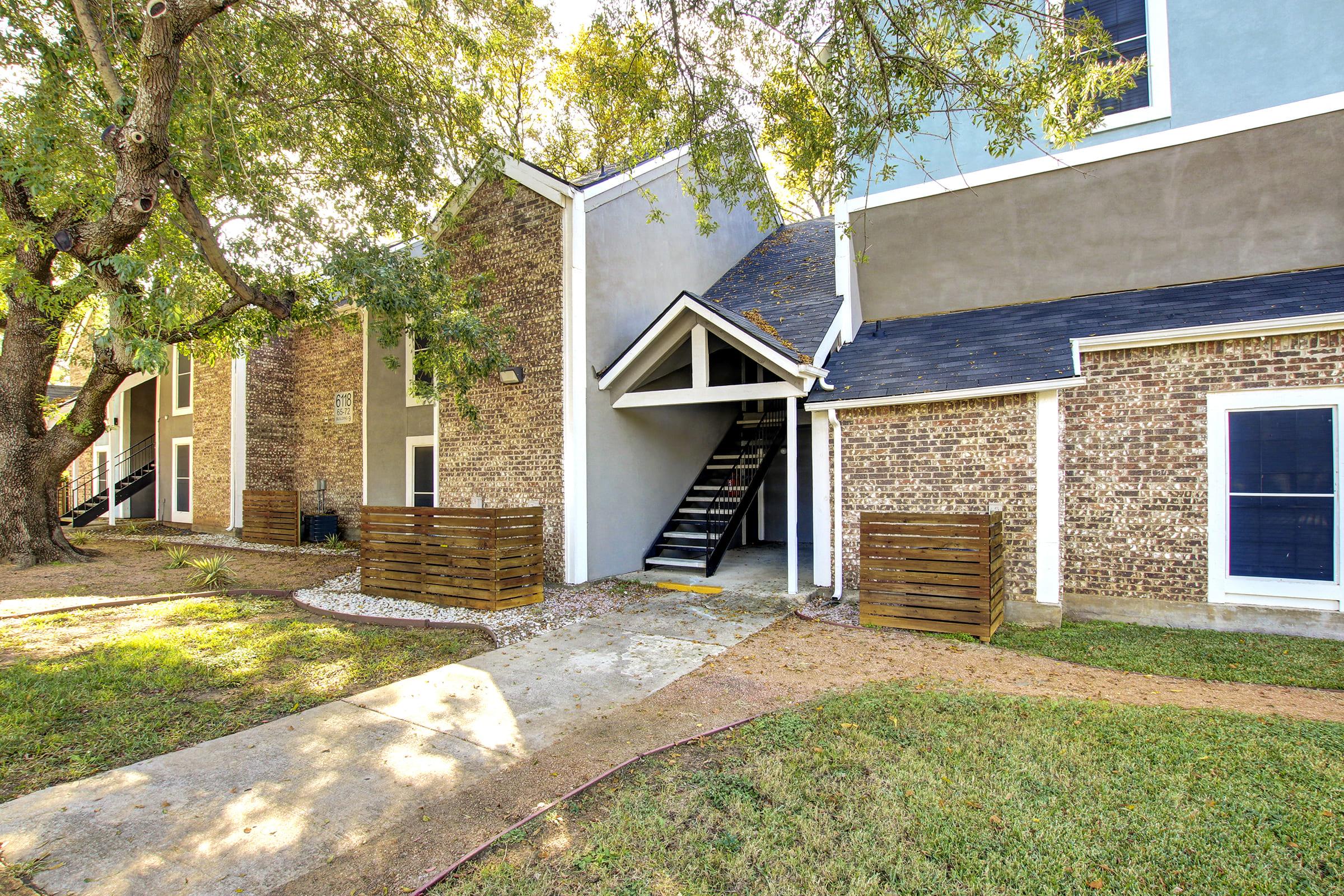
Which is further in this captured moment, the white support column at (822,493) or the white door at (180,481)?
the white door at (180,481)

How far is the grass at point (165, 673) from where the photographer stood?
13.5 ft

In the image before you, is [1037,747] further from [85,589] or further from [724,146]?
[85,589]

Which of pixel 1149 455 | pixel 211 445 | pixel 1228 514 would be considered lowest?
pixel 1228 514

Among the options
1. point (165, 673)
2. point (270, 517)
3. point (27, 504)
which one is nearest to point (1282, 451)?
point (165, 673)

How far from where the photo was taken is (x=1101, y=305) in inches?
322

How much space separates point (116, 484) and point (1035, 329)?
77.4ft

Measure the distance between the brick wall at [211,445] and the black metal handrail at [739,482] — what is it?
13.2m

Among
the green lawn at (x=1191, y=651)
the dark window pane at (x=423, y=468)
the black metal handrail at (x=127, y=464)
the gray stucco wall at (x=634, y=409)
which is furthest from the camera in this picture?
the black metal handrail at (x=127, y=464)

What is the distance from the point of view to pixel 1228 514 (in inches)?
266

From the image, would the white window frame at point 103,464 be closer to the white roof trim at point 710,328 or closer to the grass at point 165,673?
the grass at point 165,673

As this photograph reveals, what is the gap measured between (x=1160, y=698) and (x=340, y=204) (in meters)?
11.9

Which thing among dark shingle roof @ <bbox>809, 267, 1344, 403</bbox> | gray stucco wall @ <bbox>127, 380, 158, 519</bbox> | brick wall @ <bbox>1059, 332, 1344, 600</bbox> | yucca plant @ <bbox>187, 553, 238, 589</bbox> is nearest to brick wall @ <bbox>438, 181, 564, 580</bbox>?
yucca plant @ <bbox>187, 553, 238, 589</bbox>

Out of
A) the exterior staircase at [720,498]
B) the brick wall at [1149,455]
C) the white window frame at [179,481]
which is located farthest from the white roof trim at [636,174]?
the white window frame at [179,481]

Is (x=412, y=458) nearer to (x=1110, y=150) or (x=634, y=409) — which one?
(x=634, y=409)
